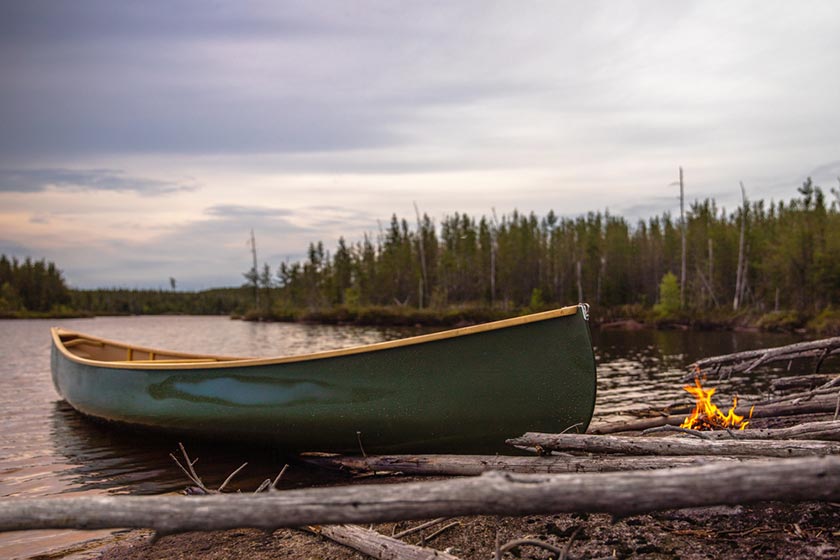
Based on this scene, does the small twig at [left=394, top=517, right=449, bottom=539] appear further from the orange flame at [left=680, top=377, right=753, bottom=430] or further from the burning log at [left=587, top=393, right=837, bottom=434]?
the burning log at [left=587, top=393, right=837, bottom=434]

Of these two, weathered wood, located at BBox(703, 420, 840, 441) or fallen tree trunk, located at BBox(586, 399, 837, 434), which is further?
fallen tree trunk, located at BBox(586, 399, 837, 434)

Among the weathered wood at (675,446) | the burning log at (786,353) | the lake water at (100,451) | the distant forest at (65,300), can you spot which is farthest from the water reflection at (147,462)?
the distant forest at (65,300)

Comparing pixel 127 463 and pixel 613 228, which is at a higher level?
pixel 613 228

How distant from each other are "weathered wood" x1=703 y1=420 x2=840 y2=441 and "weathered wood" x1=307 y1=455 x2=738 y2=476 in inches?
26.7

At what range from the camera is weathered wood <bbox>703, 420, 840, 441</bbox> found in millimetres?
4996

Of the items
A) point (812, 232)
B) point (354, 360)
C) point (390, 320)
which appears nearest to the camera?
point (354, 360)

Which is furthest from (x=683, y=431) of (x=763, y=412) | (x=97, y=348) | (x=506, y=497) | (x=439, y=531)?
(x=97, y=348)

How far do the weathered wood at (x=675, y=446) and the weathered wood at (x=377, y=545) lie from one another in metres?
1.53

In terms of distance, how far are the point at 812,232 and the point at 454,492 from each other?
144 feet

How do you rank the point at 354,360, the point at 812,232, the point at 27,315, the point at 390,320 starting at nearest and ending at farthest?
the point at 354,360
the point at 812,232
the point at 390,320
the point at 27,315

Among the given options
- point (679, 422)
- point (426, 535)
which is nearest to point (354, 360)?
point (426, 535)

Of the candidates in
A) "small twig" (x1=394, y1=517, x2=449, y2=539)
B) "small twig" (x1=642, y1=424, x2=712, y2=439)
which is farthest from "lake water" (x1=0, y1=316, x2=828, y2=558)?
"small twig" (x1=642, y1=424, x2=712, y2=439)

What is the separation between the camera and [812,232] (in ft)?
127

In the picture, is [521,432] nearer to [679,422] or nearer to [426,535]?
[426,535]
